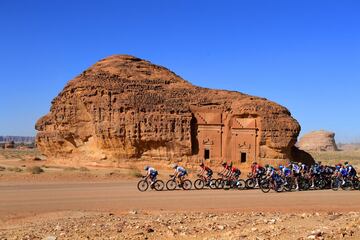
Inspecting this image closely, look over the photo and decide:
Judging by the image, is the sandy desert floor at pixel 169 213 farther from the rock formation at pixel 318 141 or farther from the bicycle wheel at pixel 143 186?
the rock formation at pixel 318 141

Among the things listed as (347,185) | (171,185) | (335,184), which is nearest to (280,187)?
(335,184)

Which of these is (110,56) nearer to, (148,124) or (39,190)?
(148,124)

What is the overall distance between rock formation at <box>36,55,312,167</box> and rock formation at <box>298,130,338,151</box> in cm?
8993

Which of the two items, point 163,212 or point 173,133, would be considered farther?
point 173,133

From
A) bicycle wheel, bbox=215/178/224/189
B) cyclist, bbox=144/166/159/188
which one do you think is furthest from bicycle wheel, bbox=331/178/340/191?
cyclist, bbox=144/166/159/188

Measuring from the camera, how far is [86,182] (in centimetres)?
2977

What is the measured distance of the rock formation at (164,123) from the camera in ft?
137

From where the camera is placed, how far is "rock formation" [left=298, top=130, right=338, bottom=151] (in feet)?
421

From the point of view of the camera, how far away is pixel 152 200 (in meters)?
21.1

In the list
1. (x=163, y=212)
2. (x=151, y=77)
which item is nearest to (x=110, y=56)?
(x=151, y=77)

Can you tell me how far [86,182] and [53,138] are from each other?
16945 mm

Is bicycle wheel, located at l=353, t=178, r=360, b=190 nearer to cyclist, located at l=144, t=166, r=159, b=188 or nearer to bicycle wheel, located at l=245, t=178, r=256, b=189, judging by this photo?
bicycle wheel, located at l=245, t=178, r=256, b=189

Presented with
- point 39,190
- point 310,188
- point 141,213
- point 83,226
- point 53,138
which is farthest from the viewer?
point 53,138

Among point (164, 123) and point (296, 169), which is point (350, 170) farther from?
point (164, 123)
